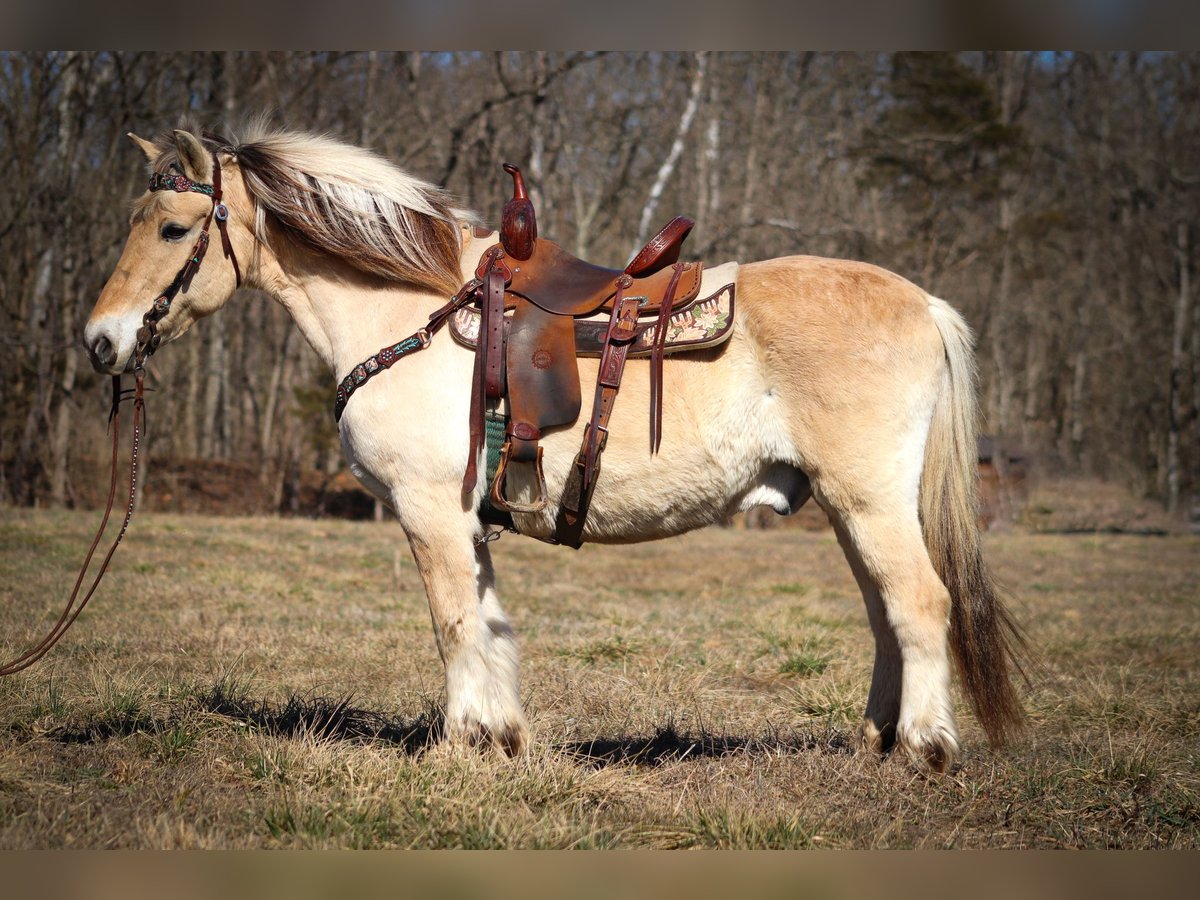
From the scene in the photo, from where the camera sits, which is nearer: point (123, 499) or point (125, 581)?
point (125, 581)

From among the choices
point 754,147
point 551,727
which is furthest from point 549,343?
point 754,147

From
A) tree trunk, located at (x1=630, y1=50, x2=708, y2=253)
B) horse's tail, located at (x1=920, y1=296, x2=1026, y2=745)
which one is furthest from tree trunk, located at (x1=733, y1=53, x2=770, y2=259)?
horse's tail, located at (x1=920, y1=296, x2=1026, y2=745)

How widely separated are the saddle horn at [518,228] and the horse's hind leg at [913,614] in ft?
5.41

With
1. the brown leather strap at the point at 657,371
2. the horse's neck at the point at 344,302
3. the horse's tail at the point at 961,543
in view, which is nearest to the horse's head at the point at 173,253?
the horse's neck at the point at 344,302

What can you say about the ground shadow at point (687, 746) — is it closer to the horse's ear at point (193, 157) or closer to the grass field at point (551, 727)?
the grass field at point (551, 727)

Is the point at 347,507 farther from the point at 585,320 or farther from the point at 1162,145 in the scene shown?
the point at 1162,145

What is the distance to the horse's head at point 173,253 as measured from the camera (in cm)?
394

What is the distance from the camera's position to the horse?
380 centimetres

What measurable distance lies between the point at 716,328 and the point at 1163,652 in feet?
18.7

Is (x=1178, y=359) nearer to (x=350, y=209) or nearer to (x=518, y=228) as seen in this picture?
(x=518, y=228)

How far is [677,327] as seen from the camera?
3.81 metres

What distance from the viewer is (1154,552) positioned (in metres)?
15.9

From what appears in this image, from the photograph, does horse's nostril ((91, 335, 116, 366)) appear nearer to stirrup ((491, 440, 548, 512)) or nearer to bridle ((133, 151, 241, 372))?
bridle ((133, 151, 241, 372))
